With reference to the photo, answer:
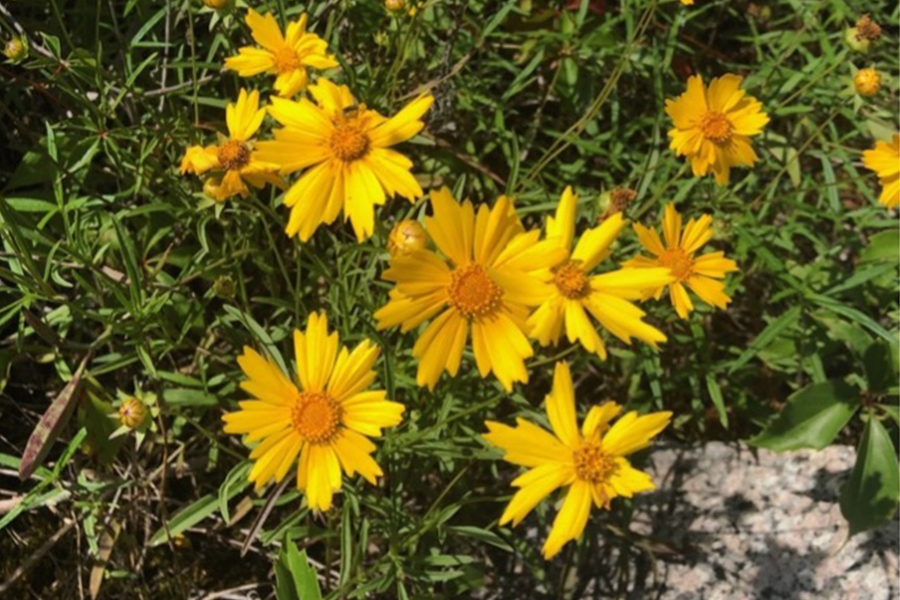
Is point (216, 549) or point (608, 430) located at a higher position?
point (608, 430)

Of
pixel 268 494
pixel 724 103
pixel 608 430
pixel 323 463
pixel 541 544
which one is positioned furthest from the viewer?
pixel 541 544

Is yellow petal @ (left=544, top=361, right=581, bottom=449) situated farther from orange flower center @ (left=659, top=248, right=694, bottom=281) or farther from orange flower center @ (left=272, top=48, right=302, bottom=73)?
orange flower center @ (left=272, top=48, right=302, bottom=73)

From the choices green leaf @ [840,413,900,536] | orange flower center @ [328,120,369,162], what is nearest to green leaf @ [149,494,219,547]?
orange flower center @ [328,120,369,162]

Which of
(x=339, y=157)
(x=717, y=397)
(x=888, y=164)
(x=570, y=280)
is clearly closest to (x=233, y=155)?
(x=339, y=157)

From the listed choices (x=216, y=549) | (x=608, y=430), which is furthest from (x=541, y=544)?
(x=216, y=549)

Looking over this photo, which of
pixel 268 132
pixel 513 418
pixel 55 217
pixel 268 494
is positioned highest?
pixel 268 132

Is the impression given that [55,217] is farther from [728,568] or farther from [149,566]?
[728,568]

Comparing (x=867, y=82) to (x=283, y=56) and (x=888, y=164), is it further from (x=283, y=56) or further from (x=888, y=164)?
(x=283, y=56)
